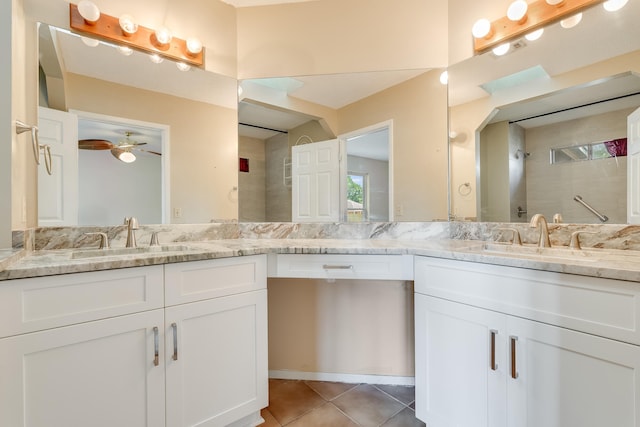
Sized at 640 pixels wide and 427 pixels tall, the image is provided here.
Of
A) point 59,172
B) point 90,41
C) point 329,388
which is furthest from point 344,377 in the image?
point 90,41

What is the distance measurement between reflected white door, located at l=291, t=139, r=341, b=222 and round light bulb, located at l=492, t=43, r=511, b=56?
39.9 inches

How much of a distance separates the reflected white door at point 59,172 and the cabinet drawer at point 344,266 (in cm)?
105

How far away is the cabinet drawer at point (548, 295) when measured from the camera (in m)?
0.81

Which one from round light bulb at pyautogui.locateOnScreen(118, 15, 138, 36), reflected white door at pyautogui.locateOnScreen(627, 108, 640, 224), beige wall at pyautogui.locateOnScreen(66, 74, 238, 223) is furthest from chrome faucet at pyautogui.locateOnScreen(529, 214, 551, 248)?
round light bulb at pyautogui.locateOnScreen(118, 15, 138, 36)

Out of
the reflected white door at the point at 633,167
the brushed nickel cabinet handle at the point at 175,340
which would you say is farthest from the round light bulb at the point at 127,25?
the reflected white door at the point at 633,167

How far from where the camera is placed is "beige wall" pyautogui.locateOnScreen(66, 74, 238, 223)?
157 cm

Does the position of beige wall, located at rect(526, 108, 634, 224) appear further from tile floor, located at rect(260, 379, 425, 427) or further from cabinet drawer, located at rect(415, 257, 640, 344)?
tile floor, located at rect(260, 379, 425, 427)

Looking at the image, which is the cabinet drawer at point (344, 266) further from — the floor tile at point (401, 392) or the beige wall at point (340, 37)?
the beige wall at point (340, 37)

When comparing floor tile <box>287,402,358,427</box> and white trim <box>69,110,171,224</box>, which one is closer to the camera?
floor tile <box>287,402,358,427</box>

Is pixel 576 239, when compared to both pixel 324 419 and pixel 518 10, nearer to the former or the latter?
pixel 518 10

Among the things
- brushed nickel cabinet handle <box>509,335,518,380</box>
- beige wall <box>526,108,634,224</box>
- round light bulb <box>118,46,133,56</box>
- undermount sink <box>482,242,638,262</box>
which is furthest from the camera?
round light bulb <box>118,46,133,56</box>

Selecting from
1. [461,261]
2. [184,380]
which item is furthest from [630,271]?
[184,380]

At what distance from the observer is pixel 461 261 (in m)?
1.17

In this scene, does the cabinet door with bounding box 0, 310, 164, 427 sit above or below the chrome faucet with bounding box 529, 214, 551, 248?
below
